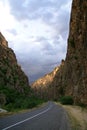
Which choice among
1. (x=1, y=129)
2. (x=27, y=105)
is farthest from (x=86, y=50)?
(x=1, y=129)

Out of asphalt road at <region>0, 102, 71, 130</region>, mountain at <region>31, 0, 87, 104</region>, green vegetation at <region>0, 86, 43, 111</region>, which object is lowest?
asphalt road at <region>0, 102, 71, 130</region>

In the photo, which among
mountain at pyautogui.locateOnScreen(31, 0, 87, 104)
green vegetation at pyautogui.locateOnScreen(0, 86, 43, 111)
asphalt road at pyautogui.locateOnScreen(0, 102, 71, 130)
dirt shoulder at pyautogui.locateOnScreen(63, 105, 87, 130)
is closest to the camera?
asphalt road at pyautogui.locateOnScreen(0, 102, 71, 130)

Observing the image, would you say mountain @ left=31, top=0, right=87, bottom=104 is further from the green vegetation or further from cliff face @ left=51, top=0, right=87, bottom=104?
the green vegetation

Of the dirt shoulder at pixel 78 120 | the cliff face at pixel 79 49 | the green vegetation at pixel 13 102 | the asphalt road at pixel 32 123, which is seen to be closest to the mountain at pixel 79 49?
the cliff face at pixel 79 49

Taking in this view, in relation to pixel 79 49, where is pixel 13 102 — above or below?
below

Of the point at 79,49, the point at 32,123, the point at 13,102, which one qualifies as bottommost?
the point at 32,123

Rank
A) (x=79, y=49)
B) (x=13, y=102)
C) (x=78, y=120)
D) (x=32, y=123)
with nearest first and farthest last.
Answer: (x=32, y=123) < (x=78, y=120) < (x=13, y=102) < (x=79, y=49)

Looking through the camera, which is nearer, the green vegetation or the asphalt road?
the asphalt road

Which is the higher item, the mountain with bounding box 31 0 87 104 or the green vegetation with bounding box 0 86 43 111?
the mountain with bounding box 31 0 87 104

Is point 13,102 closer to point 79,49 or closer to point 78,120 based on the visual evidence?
point 79,49

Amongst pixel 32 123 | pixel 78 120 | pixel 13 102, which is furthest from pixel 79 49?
pixel 32 123

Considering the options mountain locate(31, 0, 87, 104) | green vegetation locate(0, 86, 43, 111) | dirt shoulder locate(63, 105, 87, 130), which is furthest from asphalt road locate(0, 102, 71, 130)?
mountain locate(31, 0, 87, 104)

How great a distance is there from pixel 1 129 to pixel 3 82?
88.1m

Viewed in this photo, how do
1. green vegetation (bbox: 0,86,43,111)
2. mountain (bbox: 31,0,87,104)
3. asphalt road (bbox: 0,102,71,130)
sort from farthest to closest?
mountain (bbox: 31,0,87,104) → green vegetation (bbox: 0,86,43,111) → asphalt road (bbox: 0,102,71,130)
